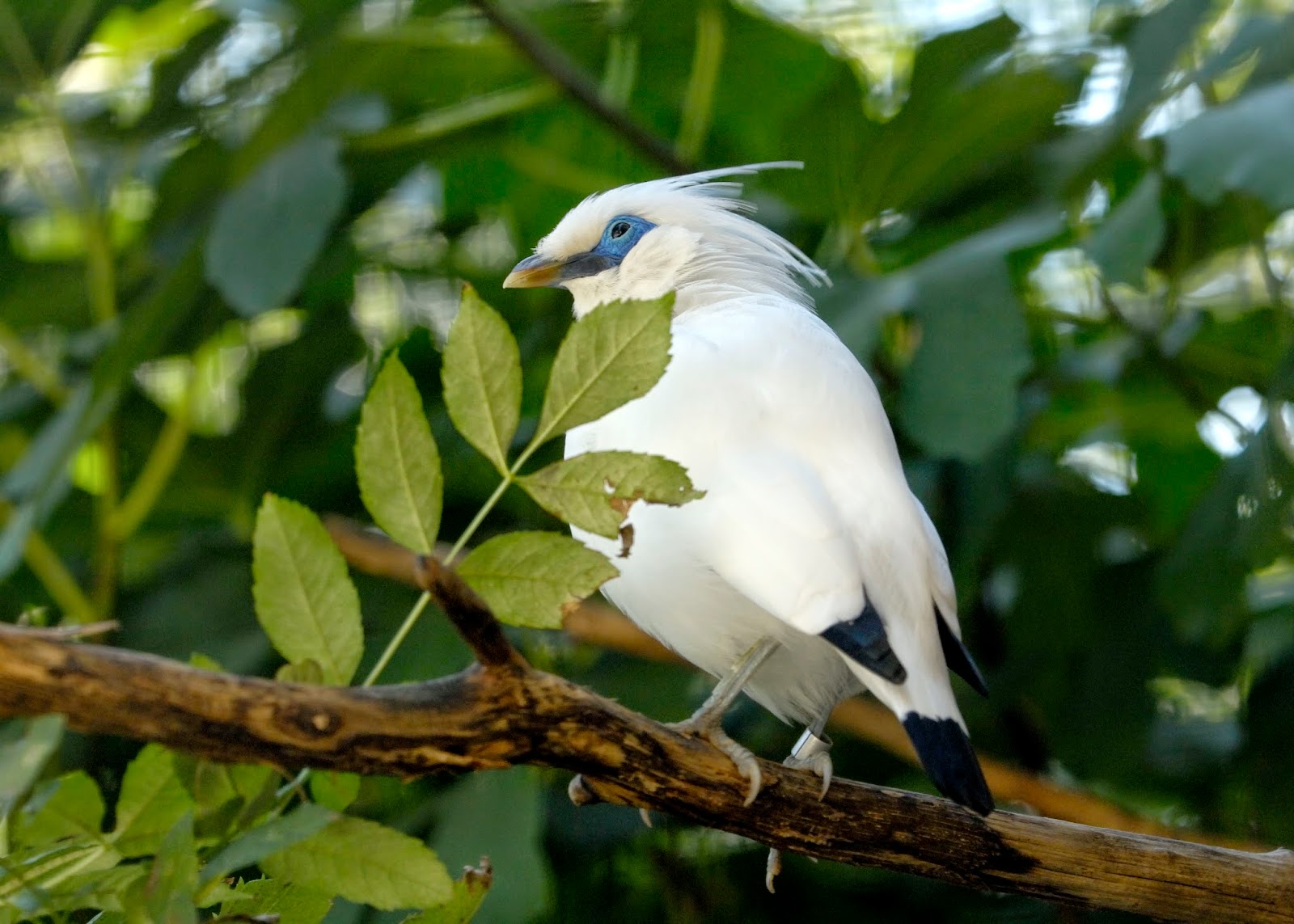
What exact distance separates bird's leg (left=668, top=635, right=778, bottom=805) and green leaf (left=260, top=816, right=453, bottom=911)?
1.26 feet

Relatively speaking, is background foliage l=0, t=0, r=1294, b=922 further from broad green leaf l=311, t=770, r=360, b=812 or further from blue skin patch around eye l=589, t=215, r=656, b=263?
broad green leaf l=311, t=770, r=360, b=812

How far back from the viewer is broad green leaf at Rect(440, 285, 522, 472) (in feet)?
2.42

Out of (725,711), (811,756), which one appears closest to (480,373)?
(725,711)

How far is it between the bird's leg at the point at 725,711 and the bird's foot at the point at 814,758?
0.07 metres

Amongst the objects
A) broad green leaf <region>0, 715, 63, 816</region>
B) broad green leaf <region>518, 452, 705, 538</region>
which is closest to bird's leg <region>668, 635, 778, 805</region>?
broad green leaf <region>518, 452, 705, 538</region>

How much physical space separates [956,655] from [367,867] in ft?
2.27

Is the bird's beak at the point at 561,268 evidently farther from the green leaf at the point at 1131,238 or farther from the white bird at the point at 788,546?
the green leaf at the point at 1131,238

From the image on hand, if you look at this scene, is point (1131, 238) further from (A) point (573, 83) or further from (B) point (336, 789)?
(B) point (336, 789)

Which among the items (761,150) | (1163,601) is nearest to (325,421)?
(761,150)

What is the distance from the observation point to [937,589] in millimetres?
1218

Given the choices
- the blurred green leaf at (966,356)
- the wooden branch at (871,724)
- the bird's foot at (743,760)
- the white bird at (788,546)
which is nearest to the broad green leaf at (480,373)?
the white bird at (788,546)

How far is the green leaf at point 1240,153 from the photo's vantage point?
1423mm

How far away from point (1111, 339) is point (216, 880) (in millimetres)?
1782

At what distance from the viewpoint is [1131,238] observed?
5.10 feet
